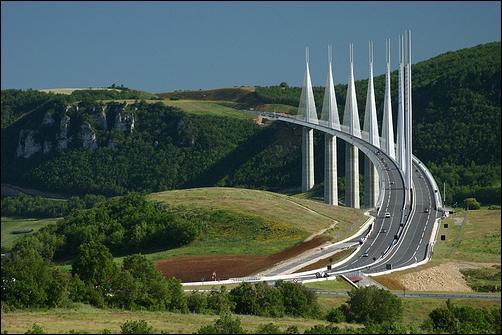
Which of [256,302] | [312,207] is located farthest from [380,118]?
[256,302]

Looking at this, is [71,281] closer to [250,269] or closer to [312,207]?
[250,269]

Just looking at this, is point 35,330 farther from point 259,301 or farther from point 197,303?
point 259,301

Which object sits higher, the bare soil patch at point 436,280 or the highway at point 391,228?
the highway at point 391,228

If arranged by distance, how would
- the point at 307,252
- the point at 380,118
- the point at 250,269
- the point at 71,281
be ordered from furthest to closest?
the point at 380,118 → the point at 307,252 → the point at 250,269 → the point at 71,281

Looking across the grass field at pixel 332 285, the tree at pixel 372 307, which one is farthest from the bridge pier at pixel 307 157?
the tree at pixel 372 307

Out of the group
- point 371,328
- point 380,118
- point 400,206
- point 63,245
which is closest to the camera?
point 371,328

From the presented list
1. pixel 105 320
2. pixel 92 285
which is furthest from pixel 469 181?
pixel 105 320

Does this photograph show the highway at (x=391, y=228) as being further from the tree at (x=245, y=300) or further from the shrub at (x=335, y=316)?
the shrub at (x=335, y=316)
